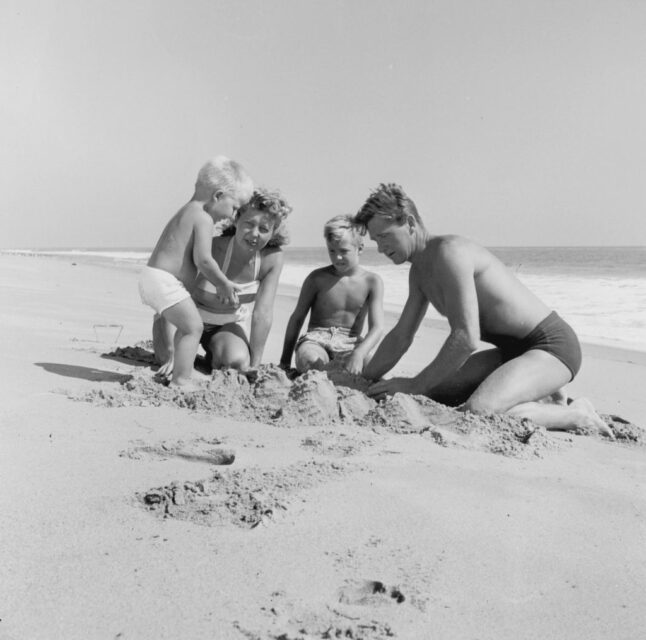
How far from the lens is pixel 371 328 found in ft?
15.3

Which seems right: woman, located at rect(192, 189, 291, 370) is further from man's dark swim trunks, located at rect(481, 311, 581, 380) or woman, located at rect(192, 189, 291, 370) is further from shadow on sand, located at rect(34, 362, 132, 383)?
man's dark swim trunks, located at rect(481, 311, 581, 380)

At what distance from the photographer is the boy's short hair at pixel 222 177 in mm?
3879

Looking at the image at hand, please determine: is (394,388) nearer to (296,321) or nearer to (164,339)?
(296,321)

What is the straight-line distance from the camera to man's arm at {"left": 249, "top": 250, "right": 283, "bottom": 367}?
4.53 m

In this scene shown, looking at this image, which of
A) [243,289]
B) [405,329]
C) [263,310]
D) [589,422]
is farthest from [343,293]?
[589,422]

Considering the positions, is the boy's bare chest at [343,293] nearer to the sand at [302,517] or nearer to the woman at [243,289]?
the woman at [243,289]

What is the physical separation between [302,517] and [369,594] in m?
0.42

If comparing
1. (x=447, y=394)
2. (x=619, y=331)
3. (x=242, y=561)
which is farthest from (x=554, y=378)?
(x=619, y=331)

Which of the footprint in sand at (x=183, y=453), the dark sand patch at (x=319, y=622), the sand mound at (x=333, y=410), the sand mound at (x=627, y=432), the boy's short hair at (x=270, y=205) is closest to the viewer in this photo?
the dark sand patch at (x=319, y=622)

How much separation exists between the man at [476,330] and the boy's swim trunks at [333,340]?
77 cm

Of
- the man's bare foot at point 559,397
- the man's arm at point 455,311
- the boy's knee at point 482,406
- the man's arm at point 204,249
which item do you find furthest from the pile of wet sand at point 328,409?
the man's bare foot at point 559,397

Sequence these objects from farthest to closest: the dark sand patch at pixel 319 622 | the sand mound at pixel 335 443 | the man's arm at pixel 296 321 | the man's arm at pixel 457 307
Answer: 1. the man's arm at pixel 296 321
2. the man's arm at pixel 457 307
3. the sand mound at pixel 335 443
4. the dark sand patch at pixel 319 622

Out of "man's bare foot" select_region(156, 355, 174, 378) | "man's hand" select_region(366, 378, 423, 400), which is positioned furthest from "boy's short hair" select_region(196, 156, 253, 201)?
"man's hand" select_region(366, 378, 423, 400)

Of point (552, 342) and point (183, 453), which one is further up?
point (552, 342)
